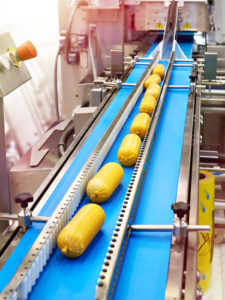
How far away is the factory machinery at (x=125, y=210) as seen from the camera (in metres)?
1.16

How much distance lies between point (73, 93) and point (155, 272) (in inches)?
137

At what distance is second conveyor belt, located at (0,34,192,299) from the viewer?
1156 millimetres

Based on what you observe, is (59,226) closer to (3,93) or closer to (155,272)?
(155,272)

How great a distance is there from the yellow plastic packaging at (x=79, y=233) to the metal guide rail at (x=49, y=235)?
0.17ft

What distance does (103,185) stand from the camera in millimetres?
1500

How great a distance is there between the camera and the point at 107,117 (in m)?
2.29

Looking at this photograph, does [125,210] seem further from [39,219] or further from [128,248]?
[39,219]

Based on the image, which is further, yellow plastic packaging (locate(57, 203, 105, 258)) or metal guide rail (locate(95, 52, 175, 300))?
yellow plastic packaging (locate(57, 203, 105, 258))

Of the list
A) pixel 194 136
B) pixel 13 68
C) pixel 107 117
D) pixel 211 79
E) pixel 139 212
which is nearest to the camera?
pixel 139 212

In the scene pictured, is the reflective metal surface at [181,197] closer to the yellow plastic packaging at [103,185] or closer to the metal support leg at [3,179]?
the yellow plastic packaging at [103,185]

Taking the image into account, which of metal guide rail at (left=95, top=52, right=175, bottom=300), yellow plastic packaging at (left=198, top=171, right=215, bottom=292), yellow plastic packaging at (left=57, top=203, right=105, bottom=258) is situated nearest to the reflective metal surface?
metal guide rail at (left=95, top=52, right=175, bottom=300)

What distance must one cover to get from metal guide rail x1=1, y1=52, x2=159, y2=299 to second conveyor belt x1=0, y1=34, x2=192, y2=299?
0.04 m

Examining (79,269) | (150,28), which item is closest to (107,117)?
(79,269)

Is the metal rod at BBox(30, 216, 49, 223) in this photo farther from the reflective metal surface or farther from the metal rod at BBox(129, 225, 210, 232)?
the reflective metal surface
